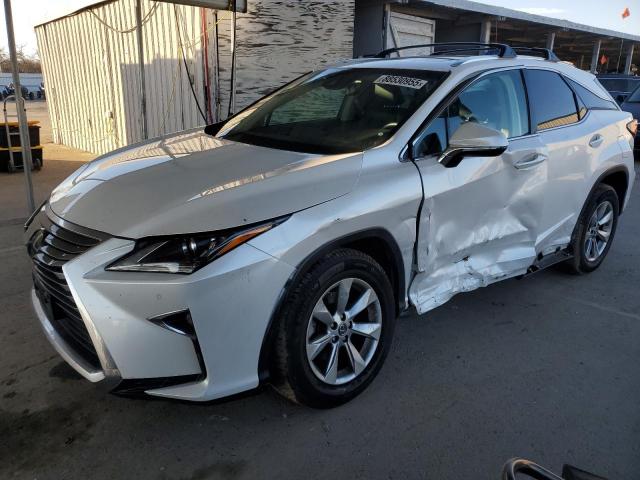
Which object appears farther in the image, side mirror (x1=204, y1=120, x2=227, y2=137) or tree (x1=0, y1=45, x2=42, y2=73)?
tree (x1=0, y1=45, x2=42, y2=73)

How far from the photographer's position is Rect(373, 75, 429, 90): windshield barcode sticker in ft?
10.8

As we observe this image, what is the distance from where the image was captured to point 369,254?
2910 millimetres

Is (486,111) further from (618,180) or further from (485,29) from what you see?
(485,29)

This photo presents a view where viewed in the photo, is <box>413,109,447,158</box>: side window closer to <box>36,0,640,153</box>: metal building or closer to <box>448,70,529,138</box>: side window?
<box>448,70,529,138</box>: side window

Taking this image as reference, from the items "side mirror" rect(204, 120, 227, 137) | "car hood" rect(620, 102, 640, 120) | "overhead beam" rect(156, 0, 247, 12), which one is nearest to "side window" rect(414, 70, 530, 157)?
"side mirror" rect(204, 120, 227, 137)

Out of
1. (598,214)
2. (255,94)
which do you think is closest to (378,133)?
(598,214)

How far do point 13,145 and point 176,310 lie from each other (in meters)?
8.46

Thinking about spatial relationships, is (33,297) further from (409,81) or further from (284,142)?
(409,81)

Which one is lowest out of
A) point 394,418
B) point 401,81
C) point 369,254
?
point 394,418

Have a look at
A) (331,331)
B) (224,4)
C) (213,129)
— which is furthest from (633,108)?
(331,331)

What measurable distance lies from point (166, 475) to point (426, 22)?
10688mm

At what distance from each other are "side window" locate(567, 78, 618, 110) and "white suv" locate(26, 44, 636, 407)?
84 mm

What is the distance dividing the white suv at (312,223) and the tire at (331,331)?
1 cm

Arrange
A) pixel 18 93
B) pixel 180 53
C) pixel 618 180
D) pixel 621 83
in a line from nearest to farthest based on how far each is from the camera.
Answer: pixel 618 180 < pixel 18 93 < pixel 180 53 < pixel 621 83
